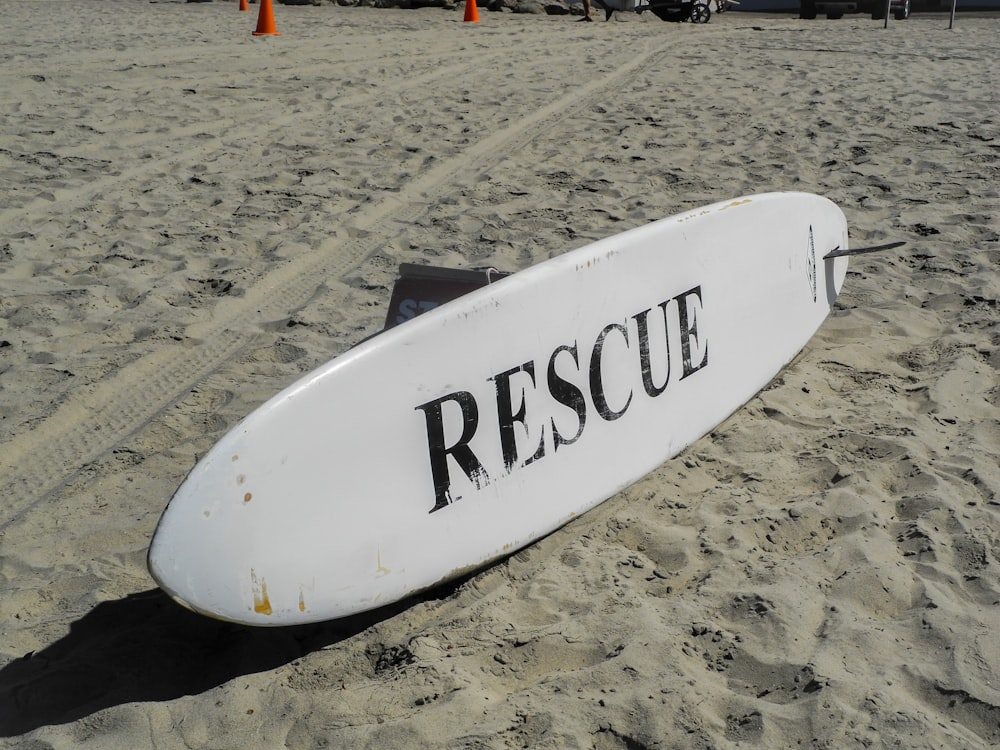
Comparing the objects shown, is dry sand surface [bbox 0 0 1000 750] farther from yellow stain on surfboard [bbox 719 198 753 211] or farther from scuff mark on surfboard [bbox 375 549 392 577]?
yellow stain on surfboard [bbox 719 198 753 211]

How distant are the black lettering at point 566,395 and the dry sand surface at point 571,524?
24 centimetres

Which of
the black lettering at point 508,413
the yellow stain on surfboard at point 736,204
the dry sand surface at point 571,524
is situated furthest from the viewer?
the yellow stain on surfboard at point 736,204

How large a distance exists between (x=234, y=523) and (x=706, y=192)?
3.93 m

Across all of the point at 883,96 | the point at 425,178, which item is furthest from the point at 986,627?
the point at 883,96

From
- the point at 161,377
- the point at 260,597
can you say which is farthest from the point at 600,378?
the point at 161,377

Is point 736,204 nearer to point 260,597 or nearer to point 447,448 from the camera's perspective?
point 447,448

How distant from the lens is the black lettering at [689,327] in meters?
2.82

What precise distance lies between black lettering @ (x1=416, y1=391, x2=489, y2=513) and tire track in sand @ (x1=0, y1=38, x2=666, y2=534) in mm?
1201

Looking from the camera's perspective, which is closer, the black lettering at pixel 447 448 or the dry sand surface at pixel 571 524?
the dry sand surface at pixel 571 524

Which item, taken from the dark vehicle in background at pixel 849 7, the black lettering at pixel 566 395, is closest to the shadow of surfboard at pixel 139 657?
the black lettering at pixel 566 395

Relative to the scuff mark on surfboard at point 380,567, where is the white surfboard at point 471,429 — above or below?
above

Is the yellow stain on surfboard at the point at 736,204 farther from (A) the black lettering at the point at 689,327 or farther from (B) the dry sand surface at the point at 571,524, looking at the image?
(B) the dry sand surface at the point at 571,524

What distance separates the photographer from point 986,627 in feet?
6.66

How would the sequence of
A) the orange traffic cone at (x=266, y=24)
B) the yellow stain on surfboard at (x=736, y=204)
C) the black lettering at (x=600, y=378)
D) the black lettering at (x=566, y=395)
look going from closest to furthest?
1. the black lettering at (x=566, y=395)
2. the black lettering at (x=600, y=378)
3. the yellow stain on surfboard at (x=736, y=204)
4. the orange traffic cone at (x=266, y=24)
